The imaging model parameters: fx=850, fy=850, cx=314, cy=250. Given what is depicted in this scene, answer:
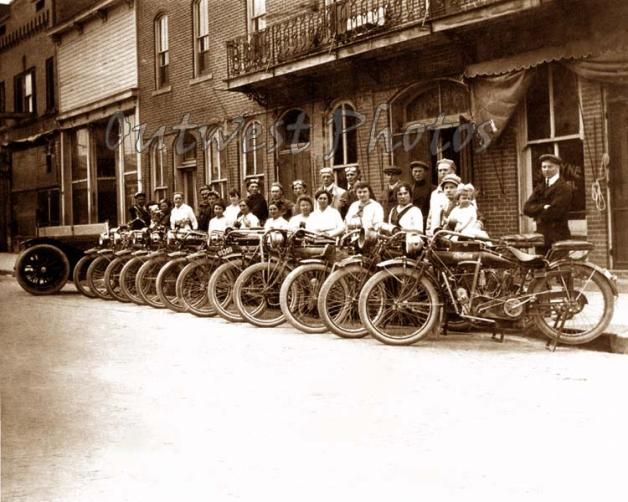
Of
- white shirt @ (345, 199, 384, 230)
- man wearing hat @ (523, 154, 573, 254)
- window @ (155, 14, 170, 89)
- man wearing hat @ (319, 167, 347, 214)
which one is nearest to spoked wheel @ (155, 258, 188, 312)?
man wearing hat @ (319, 167, 347, 214)

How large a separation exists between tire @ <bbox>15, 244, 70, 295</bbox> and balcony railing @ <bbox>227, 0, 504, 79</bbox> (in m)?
5.04

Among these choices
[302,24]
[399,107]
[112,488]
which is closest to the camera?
[112,488]

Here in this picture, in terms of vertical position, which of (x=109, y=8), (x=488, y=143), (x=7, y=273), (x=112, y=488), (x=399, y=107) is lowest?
(x=112, y=488)

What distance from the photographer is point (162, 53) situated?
19578 mm

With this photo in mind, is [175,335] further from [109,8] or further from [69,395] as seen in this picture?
[109,8]

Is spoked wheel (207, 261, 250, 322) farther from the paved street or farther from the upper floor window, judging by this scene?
the upper floor window

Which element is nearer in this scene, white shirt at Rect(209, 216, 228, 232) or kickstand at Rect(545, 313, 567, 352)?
kickstand at Rect(545, 313, 567, 352)

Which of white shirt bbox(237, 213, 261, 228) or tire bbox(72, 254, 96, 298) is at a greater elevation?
white shirt bbox(237, 213, 261, 228)

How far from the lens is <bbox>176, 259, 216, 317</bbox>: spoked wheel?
9.97 m

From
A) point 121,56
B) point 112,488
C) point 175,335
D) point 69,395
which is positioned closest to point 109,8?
point 121,56

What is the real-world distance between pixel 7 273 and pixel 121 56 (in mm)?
9021

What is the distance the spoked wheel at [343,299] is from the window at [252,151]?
8.97 metres

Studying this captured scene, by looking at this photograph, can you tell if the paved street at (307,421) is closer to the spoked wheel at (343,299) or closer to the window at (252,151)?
the spoked wheel at (343,299)

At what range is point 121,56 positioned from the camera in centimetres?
2127
